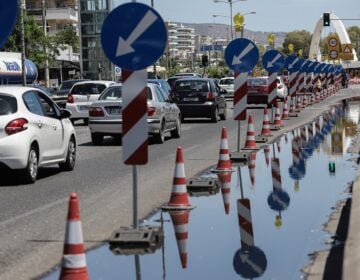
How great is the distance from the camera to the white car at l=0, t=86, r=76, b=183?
1277 cm

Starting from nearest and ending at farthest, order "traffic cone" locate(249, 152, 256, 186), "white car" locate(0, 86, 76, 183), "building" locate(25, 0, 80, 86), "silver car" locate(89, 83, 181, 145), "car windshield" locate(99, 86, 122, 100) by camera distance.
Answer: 1. "white car" locate(0, 86, 76, 183)
2. "traffic cone" locate(249, 152, 256, 186)
3. "silver car" locate(89, 83, 181, 145)
4. "car windshield" locate(99, 86, 122, 100)
5. "building" locate(25, 0, 80, 86)

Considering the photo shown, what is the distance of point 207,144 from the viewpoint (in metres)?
20.6

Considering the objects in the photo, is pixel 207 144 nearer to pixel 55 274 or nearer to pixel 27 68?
pixel 55 274

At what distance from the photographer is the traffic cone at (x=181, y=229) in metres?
7.68

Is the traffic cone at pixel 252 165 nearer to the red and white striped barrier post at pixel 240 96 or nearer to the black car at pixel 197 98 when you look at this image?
the red and white striped barrier post at pixel 240 96

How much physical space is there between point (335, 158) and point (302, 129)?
28.2ft

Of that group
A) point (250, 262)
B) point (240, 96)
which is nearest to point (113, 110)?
point (240, 96)

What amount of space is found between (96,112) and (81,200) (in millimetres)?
10253

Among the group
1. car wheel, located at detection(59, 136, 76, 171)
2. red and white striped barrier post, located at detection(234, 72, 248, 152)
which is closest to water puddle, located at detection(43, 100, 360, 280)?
red and white striped barrier post, located at detection(234, 72, 248, 152)

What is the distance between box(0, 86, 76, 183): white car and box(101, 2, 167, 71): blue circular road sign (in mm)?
4943

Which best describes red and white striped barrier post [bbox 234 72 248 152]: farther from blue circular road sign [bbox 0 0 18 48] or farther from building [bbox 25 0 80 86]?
building [bbox 25 0 80 86]

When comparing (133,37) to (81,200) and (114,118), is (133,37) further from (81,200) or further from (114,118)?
(114,118)

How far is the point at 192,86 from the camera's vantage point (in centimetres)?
3111

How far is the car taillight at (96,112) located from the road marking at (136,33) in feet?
42.9
